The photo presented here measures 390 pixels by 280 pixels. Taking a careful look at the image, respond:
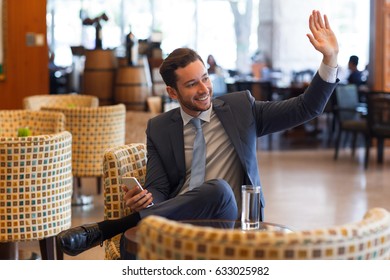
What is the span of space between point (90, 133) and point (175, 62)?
348 centimetres

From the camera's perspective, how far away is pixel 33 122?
6.09 meters

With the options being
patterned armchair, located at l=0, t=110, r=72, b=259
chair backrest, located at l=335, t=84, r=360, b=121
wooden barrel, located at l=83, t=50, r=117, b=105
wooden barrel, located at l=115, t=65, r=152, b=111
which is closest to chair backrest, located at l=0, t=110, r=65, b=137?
patterned armchair, located at l=0, t=110, r=72, b=259

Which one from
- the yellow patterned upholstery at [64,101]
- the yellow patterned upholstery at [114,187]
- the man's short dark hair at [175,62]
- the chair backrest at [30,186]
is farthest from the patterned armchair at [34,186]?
the yellow patterned upholstery at [64,101]

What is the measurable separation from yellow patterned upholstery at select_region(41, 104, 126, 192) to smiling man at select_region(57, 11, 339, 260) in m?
3.16

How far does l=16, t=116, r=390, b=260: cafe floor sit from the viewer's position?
266 inches

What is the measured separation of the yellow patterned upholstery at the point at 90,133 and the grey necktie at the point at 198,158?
10.8 feet

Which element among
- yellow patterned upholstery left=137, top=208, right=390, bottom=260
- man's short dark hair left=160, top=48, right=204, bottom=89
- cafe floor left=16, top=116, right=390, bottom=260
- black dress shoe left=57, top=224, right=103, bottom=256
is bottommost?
cafe floor left=16, top=116, right=390, bottom=260

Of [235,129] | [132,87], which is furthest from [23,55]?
[235,129]

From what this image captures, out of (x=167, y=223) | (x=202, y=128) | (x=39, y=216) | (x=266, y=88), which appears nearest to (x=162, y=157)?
(x=202, y=128)

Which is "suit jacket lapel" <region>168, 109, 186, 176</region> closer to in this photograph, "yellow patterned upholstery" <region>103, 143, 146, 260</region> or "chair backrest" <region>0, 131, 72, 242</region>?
"yellow patterned upholstery" <region>103, 143, 146, 260</region>

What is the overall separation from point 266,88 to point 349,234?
37.8 feet

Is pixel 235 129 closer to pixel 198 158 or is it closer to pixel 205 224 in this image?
pixel 198 158

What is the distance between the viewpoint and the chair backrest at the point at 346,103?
1092 cm

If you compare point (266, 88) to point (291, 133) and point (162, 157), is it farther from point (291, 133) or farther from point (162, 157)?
point (162, 157)
